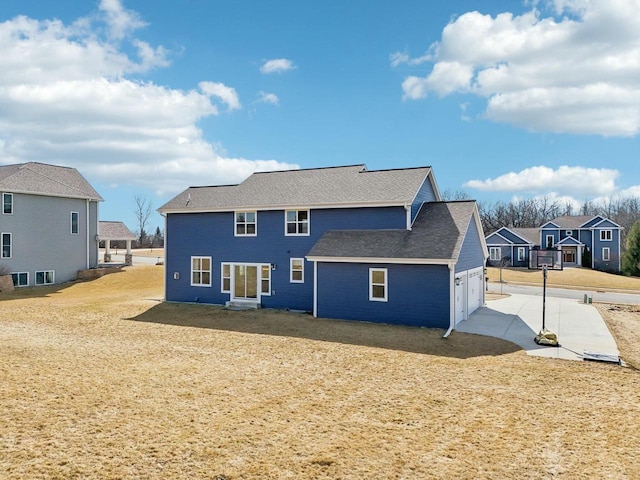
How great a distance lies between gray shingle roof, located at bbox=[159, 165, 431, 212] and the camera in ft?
67.5

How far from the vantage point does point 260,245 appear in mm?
22531

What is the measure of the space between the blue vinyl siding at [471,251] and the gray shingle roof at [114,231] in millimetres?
36173

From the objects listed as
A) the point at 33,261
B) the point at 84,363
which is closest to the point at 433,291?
the point at 84,363

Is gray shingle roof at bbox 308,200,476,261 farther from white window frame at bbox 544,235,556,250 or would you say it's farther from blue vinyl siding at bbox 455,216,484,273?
white window frame at bbox 544,235,556,250

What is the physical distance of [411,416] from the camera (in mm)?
8367

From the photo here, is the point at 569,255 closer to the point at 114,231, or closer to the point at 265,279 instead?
the point at 265,279

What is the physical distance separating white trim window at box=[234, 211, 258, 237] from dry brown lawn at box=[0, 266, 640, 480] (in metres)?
7.93

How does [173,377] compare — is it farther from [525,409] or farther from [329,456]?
[525,409]

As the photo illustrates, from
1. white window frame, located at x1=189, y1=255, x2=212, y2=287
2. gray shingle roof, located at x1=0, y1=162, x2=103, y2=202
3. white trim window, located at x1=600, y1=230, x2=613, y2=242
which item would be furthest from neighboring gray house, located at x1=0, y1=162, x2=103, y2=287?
white trim window, located at x1=600, y1=230, x2=613, y2=242

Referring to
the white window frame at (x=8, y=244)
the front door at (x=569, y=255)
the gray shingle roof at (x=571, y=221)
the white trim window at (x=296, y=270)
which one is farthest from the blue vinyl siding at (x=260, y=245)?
the gray shingle roof at (x=571, y=221)

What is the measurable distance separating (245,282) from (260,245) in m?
2.17

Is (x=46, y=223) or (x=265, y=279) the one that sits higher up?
(x=46, y=223)

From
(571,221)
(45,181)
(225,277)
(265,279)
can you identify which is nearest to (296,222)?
(265,279)

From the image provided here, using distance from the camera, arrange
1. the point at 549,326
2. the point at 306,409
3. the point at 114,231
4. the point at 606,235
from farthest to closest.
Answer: the point at 606,235 < the point at 114,231 < the point at 549,326 < the point at 306,409
